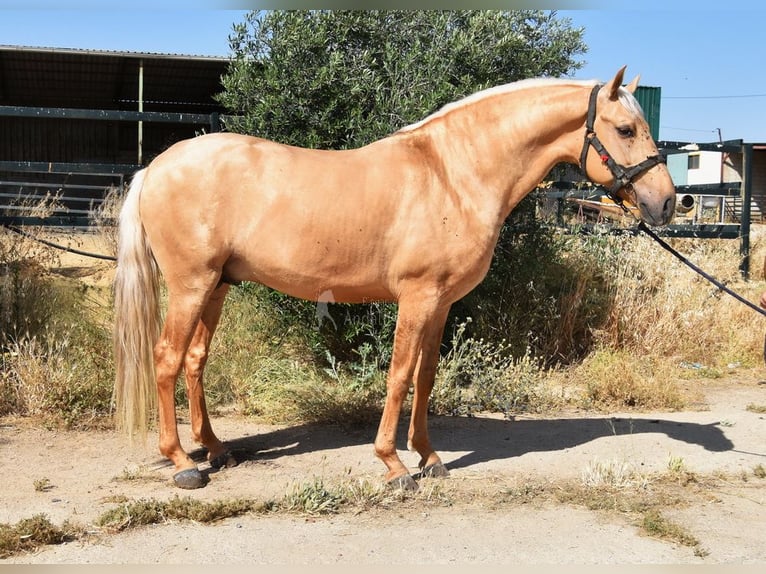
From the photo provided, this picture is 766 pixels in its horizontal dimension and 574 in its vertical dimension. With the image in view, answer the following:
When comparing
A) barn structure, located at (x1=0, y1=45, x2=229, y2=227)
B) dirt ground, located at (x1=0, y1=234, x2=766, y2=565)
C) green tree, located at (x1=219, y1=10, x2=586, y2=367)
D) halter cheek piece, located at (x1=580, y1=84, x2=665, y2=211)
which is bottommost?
dirt ground, located at (x1=0, y1=234, x2=766, y2=565)

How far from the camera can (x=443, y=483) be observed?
4.40m

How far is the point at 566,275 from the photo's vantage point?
768 cm

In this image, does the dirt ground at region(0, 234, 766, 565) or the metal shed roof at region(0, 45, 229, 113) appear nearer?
the dirt ground at region(0, 234, 766, 565)

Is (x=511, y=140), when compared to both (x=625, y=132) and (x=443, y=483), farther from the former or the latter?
(x=443, y=483)

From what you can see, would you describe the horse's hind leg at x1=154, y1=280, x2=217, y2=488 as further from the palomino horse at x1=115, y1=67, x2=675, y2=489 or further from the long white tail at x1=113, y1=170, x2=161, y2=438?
the long white tail at x1=113, y1=170, x2=161, y2=438

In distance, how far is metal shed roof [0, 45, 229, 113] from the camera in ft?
48.0

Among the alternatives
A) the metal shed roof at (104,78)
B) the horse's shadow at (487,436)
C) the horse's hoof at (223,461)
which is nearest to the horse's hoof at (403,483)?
the horse's shadow at (487,436)

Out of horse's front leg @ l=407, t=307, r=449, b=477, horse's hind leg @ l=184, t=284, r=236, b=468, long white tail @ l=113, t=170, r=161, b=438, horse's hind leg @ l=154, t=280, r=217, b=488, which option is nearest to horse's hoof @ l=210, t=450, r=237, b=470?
horse's hind leg @ l=184, t=284, r=236, b=468

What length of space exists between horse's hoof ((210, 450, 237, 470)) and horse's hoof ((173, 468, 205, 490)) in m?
0.36

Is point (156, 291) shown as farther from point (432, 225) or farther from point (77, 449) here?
point (432, 225)

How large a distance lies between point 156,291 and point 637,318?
509cm

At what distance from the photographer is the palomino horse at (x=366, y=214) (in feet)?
14.0

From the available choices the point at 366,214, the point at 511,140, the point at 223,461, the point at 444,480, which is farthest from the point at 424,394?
the point at 511,140

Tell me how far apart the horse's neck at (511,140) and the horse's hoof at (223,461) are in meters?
2.29
